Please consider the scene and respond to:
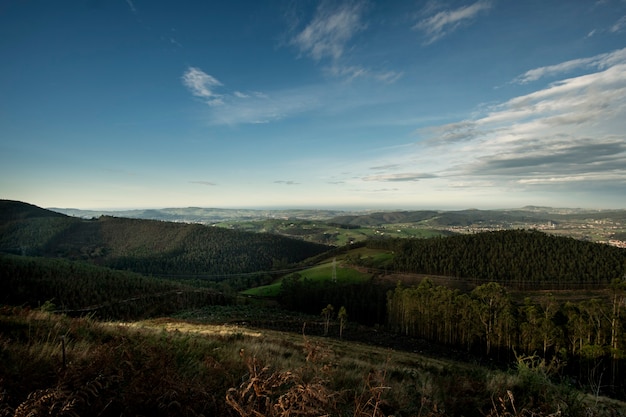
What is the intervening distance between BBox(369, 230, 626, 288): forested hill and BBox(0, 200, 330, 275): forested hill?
7336cm

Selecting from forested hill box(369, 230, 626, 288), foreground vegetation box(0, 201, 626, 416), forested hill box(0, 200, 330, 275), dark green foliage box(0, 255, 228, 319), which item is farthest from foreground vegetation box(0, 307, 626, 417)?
forested hill box(0, 200, 330, 275)

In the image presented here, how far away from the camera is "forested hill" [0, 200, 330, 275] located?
509 ft

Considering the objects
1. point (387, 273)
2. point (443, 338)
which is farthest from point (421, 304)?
point (387, 273)

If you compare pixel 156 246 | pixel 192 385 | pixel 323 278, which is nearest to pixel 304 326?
pixel 192 385

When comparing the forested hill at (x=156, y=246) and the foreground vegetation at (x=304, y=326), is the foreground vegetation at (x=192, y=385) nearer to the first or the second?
the foreground vegetation at (x=304, y=326)

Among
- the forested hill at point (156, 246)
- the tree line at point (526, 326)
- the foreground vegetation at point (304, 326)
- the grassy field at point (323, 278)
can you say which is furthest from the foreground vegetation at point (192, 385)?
the forested hill at point (156, 246)

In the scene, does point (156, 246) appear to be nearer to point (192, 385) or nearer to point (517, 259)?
point (517, 259)

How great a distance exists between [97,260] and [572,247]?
21378 cm

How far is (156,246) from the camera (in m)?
180

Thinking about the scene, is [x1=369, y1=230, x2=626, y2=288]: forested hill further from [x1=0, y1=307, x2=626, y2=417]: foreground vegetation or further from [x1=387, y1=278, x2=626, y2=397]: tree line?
[x1=0, y1=307, x2=626, y2=417]: foreground vegetation

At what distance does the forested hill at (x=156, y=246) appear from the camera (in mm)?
155125

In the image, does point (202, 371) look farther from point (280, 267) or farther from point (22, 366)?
point (280, 267)

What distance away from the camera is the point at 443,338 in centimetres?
6053

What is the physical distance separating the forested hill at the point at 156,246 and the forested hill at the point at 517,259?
73356 millimetres
